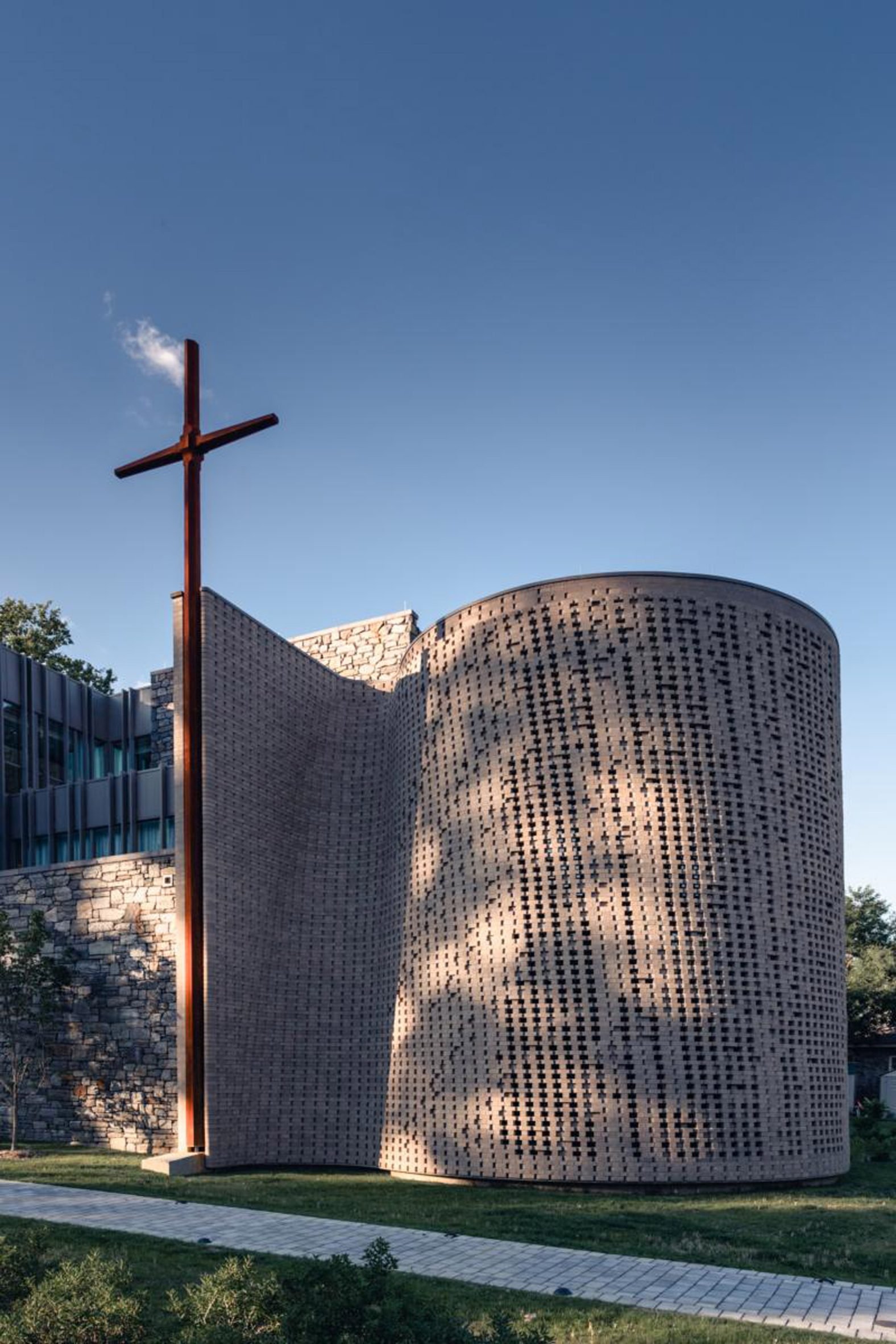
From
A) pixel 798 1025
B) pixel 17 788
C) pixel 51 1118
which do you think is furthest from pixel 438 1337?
pixel 17 788

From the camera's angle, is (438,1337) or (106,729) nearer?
(438,1337)

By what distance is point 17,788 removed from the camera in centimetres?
3166

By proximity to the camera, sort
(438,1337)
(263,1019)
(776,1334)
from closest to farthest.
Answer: (438,1337), (776,1334), (263,1019)

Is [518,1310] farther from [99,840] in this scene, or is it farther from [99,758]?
[99,758]

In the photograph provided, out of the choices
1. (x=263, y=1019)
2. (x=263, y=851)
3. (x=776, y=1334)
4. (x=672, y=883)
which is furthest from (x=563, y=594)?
(x=776, y=1334)

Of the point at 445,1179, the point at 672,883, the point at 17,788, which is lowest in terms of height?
the point at 445,1179

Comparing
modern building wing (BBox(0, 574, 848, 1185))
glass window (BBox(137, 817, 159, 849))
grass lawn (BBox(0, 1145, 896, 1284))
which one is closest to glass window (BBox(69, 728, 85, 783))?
glass window (BBox(137, 817, 159, 849))

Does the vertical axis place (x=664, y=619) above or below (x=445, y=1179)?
above

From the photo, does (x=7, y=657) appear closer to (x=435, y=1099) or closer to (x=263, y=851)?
(x=263, y=851)

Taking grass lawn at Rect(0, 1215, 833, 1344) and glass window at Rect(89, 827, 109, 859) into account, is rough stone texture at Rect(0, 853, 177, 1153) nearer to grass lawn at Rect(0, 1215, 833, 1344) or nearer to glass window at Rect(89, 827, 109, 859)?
glass window at Rect(89, 827, 109, 859)

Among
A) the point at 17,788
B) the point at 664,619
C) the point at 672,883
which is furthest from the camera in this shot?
the point at 17,788

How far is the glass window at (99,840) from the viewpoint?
29.8 metres

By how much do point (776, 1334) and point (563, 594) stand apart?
42.6 ft

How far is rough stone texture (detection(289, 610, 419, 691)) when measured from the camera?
25922mm
